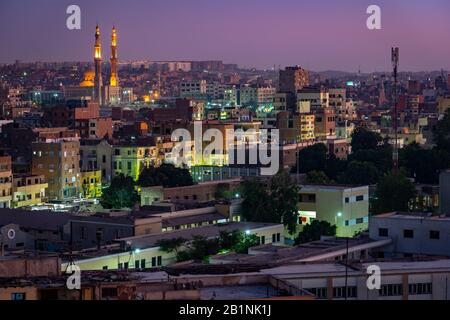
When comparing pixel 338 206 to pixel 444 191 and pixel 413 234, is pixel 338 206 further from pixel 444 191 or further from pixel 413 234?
pixel 413 234

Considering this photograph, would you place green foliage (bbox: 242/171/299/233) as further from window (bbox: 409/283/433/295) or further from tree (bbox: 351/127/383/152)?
tree (bbox: 351/127/383/152)

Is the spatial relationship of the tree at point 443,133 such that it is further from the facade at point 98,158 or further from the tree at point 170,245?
the tree at point 170,245

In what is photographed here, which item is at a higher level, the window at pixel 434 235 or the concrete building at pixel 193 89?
the window at pixel 434 235

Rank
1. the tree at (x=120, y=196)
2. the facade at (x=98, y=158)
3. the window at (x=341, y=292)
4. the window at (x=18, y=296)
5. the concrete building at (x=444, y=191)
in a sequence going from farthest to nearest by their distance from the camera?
the facade at (x=98, y=158)
the tree at (x=120, y=196)
the concrete building at (x=444, y=191)
the window at (x=341, y=292)
the window at (x=18, y=296)

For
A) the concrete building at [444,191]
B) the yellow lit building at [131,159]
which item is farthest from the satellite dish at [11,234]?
the yellow lit building at [131,159]

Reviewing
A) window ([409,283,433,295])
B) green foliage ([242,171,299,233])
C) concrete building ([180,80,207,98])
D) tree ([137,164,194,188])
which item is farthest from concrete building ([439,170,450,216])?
concrete building ([180,80,207,98])

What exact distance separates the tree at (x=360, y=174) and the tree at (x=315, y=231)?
5.99 meters

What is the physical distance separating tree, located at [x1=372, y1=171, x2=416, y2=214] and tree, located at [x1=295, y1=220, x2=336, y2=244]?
7.41 ft

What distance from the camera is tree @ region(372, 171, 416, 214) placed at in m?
17.0

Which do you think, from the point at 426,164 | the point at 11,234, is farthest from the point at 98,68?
the point at 11,234

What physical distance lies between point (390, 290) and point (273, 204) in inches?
233

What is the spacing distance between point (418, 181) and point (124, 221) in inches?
338

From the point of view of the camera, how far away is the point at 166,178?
818 inches

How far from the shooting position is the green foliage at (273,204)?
1566 centimetres
